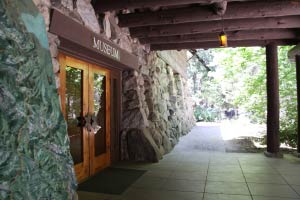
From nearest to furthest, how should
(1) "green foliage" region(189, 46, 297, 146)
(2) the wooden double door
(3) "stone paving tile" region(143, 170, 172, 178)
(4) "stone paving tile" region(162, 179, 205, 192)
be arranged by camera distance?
(4) "stone paving tile" region(162, 179, 205, 192) → (2) the wooden double door → (3) "stone paving tile" region(143, 170, 172, 178) → (1) "green foliage" region(189, 46, 297, 146)

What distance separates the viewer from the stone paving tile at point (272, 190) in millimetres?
3664

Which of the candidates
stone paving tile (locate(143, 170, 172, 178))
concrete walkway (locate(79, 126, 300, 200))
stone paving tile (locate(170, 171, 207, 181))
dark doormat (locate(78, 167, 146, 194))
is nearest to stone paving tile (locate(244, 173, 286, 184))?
concrete walkway (locate(79, 126, 300, 200))

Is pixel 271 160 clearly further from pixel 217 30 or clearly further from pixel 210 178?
pixel 217 30

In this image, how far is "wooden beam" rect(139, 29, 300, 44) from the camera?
6.02 m

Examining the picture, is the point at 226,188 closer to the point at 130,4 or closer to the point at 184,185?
the point at 184,185

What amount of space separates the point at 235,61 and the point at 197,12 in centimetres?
638

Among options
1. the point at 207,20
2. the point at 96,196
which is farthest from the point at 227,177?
the point at 207,20

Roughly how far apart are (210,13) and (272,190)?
296 cm

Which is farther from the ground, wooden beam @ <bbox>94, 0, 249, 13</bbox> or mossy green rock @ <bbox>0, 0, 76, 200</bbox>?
wooden beam @ <bbox>94, 0, 249, 13</bbox>

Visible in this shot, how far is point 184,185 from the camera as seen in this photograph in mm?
4137

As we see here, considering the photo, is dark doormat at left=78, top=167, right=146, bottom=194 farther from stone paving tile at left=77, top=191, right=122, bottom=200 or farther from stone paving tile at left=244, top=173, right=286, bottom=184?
stone paving tile at left=244, top=173, right=286, bottom=184

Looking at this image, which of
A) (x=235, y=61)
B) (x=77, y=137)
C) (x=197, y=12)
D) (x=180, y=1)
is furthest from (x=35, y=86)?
(x=235, y=61)

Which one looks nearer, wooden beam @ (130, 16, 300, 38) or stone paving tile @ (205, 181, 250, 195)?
stone paving tile @ (205, 181, 250, 195)

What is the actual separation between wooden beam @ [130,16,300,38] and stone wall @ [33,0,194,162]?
421 mm
